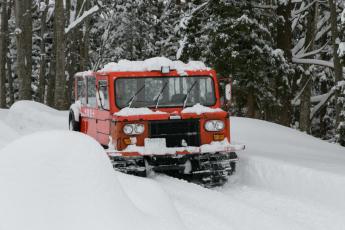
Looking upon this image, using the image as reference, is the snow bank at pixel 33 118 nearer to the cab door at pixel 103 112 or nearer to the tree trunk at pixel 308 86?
the cab door at pixel 103 112

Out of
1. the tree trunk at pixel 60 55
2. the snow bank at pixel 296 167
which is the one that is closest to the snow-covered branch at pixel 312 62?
the snow bank at pixel 296 167

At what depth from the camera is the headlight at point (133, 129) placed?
9781mm

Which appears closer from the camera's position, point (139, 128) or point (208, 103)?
point (139, 128)

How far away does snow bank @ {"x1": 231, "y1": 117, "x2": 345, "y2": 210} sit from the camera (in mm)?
8883

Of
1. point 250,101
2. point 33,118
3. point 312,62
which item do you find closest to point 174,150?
point 33,118

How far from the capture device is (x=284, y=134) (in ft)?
49.8

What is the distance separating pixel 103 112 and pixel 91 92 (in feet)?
3.65

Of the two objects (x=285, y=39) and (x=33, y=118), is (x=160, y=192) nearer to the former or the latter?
(x=33, y=118)

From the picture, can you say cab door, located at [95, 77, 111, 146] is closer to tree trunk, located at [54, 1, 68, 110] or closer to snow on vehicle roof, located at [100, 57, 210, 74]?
snow on vehicle roof, located at [100, 57, 210, 74]

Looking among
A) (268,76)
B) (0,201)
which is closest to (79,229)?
(0,201)

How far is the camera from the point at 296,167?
9.70 m

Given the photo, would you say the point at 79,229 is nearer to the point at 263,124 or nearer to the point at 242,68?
the point at 263,124

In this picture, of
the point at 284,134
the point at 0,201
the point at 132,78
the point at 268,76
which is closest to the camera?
the point at 0,201

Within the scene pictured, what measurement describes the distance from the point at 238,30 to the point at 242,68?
4.22 feet
